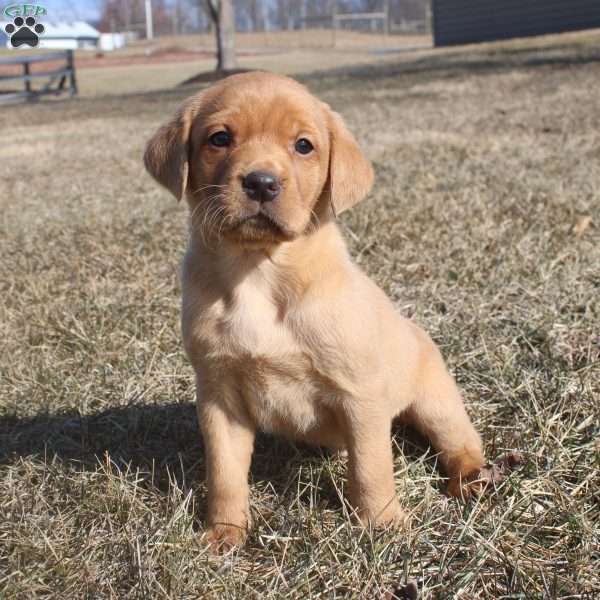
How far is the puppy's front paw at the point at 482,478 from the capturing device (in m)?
2.44

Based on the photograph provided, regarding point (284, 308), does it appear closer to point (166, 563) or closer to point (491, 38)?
point (166, 563)

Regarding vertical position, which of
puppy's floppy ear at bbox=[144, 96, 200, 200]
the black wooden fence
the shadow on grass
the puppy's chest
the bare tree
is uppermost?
the bare tree

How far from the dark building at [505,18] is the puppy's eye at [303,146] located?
2750cm

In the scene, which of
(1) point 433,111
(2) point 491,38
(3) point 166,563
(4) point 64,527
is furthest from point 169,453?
(2) point 491,38

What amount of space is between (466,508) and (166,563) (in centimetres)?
88

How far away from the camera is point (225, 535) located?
234 cm

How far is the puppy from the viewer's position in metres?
2.22

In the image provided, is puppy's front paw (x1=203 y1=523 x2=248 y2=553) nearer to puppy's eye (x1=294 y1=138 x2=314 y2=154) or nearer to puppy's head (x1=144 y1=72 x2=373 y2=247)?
puppy's head (x1=144 y1=72 x2=373 y2=247)

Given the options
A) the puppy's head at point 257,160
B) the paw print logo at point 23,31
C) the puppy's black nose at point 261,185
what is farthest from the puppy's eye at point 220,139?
the paw print logo at point 23,31

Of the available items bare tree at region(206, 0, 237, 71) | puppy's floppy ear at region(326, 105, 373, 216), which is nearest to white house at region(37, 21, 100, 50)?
bare tree at region(206, 0, 237, 71)

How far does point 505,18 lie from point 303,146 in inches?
1167

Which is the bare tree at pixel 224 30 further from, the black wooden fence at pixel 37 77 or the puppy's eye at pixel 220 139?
the puppy's eye at pixel 220 139

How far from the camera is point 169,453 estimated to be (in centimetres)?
285

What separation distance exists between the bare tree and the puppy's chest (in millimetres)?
24393
